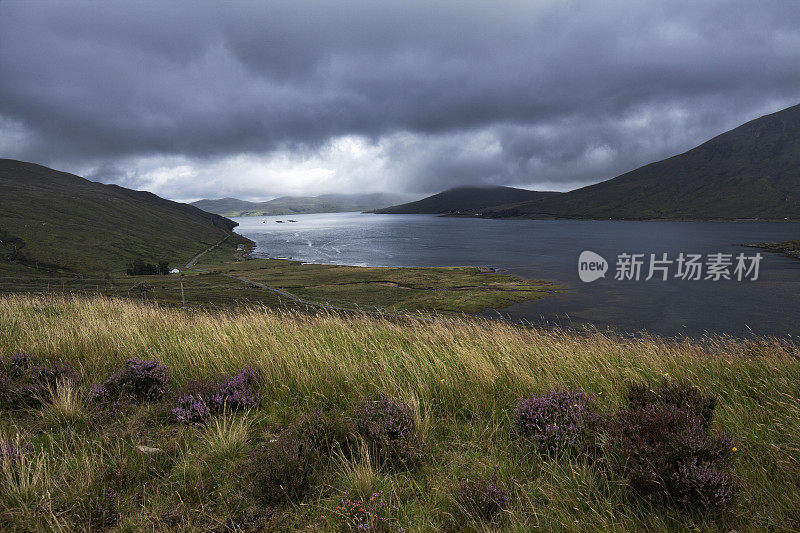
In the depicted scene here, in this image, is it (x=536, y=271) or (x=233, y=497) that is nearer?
(x=233, y=497)

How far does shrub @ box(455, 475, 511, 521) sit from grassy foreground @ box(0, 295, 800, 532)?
0.26 ft

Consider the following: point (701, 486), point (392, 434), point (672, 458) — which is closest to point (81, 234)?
point (392, 434)

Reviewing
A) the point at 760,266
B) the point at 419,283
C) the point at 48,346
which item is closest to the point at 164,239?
the point at 419,283

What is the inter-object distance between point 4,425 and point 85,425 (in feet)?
3.00

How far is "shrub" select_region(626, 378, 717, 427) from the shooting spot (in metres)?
4.12

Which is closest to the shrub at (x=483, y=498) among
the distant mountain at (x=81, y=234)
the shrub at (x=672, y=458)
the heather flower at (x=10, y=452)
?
the shrub at (x=672, y=458)

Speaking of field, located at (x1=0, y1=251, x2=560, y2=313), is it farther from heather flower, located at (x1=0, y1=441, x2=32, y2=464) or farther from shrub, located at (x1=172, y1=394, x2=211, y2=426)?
heather flower, located at (x1=0, y1=441, x2=32, y2=464)

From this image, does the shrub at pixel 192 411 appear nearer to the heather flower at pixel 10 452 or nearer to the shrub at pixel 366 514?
the heather flower at pixel 10 452

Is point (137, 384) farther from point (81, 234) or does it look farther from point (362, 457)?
point (81, 234)

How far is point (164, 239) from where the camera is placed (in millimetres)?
168000

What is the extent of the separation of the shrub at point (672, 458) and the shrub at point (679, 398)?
0.52 m

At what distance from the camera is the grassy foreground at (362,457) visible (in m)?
2.99

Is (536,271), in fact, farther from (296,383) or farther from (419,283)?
(296,383)

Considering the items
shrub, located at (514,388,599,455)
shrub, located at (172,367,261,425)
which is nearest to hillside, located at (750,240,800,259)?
shrub, located at (514,388,599,455)
